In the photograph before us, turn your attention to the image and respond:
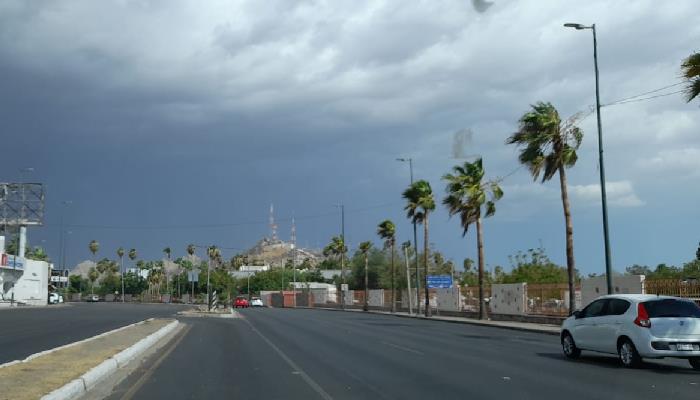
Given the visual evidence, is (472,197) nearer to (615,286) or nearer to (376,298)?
(615,286)

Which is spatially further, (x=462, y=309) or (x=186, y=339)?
(x=462, y=309)

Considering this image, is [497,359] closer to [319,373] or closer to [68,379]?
[319,373]

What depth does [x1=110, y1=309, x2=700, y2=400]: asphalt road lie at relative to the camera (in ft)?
39.9

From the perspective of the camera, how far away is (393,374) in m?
14.9

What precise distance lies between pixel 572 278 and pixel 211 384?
23017 millimetres

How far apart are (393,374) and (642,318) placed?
555cm

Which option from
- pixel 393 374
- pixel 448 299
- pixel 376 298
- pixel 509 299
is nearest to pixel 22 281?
pixel 376 298

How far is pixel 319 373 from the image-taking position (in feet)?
49.3

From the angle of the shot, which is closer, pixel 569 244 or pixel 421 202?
pixel 569 244

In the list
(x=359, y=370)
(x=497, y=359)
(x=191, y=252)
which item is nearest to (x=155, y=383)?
(x=359, y=370)

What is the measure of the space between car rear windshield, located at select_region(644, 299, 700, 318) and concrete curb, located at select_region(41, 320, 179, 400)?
1140 centimetres

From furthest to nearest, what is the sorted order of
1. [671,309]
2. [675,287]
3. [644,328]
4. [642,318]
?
[675,287]
[671,309]
[642,318]
[644,328]

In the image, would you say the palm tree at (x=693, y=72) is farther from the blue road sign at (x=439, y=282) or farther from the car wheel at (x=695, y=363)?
the blue road sign at (x=439, y=282)

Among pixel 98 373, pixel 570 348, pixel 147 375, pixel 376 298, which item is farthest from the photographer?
pixel 376 298
